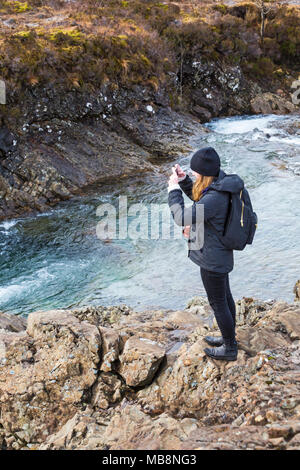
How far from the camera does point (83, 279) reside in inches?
430

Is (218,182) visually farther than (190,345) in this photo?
No

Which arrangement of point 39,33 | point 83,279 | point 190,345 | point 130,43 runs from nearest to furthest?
point 190,345 → point 83,279 → point 39,33 → point 130,43

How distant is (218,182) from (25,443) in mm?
3502

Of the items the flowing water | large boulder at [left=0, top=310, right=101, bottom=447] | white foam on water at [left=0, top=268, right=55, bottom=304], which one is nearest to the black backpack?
large boulder at [left=0, top=310, right=101, bottom=447]

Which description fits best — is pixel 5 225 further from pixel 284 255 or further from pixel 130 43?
pixel 130 43

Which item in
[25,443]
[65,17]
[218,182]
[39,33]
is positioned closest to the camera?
[218,182]

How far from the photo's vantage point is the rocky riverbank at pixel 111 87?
16.4 metres

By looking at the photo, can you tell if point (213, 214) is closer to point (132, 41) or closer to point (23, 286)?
point (23, 286)

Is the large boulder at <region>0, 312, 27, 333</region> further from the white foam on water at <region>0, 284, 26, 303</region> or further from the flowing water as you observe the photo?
the white foam on water at <region>0, 284, 26, 303</region>

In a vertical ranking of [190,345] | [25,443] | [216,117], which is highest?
[190,345]

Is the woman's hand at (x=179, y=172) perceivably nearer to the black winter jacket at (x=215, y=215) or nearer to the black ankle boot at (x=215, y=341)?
the black winter jacket at (x=215, y=215)

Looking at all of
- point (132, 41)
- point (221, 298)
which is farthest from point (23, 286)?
point (132, 41)

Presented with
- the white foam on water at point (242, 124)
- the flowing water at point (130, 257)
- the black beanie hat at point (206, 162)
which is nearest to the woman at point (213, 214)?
the black beanie hat at point (206, 162)

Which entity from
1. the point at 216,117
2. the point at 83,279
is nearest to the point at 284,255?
the point at 83,279
